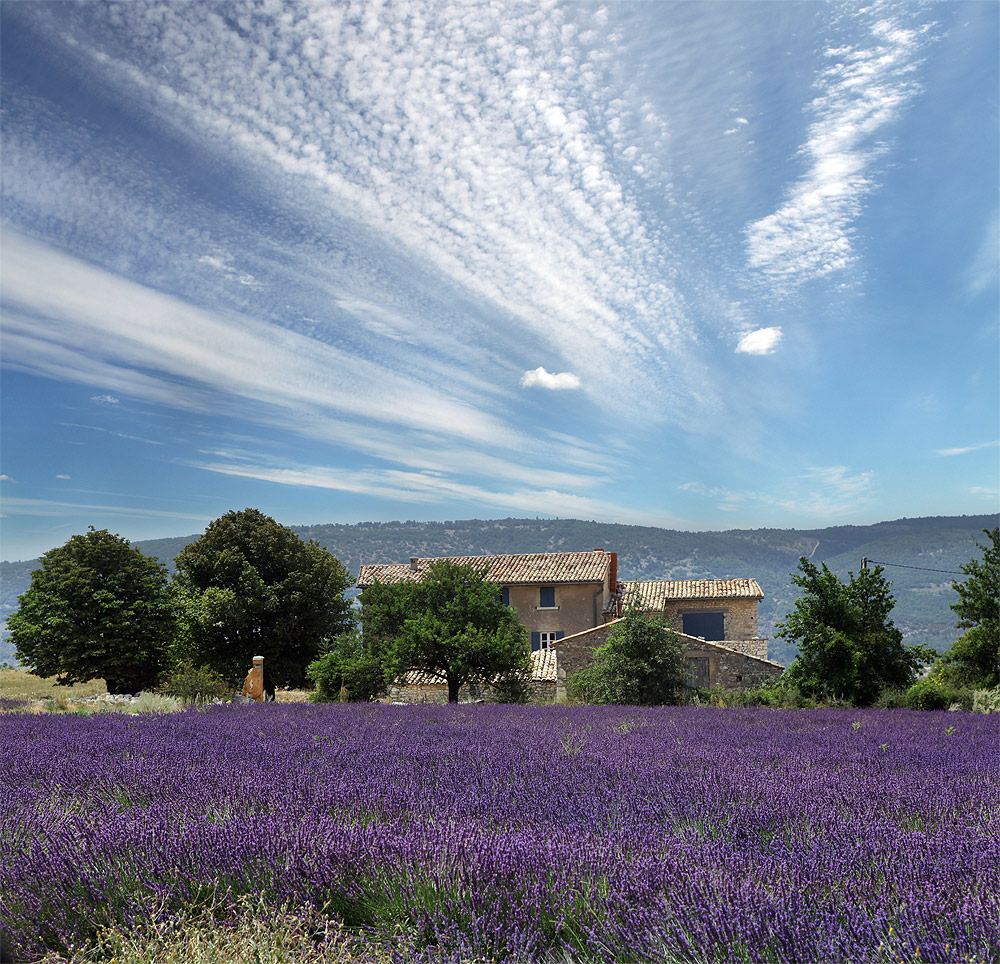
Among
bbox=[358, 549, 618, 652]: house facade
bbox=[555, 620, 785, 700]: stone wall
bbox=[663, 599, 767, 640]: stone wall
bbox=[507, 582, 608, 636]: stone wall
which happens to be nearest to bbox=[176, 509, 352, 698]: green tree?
bbox=[358, 549, 618, 652]: house facade

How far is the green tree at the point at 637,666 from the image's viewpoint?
53.4 ft

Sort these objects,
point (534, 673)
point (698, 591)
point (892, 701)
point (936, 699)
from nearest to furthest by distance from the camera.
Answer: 1. point (936, 699)
2. point (892, 701)
3. point (534, 673)
4. point (698, 591)

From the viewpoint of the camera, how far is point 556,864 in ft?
6.88

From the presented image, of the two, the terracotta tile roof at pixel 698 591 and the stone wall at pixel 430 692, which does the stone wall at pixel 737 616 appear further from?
the stone wall at pixel 430 692

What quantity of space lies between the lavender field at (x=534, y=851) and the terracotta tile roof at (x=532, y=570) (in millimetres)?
27111

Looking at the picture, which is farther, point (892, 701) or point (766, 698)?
point (766, 698)

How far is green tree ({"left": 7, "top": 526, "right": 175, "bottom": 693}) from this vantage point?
20656 millimetres

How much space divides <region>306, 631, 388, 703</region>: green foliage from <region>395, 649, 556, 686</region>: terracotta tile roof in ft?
2.21

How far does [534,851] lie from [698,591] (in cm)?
3244

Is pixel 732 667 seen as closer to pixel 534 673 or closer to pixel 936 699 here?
pixel 534 673

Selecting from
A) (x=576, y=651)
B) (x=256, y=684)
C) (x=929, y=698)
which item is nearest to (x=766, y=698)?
(x=929, y=698)

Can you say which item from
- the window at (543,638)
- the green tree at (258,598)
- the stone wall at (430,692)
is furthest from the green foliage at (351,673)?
the window at (543,638)

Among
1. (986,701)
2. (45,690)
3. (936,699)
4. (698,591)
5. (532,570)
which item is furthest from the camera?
(698,591)

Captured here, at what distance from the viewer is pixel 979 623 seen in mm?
17469
